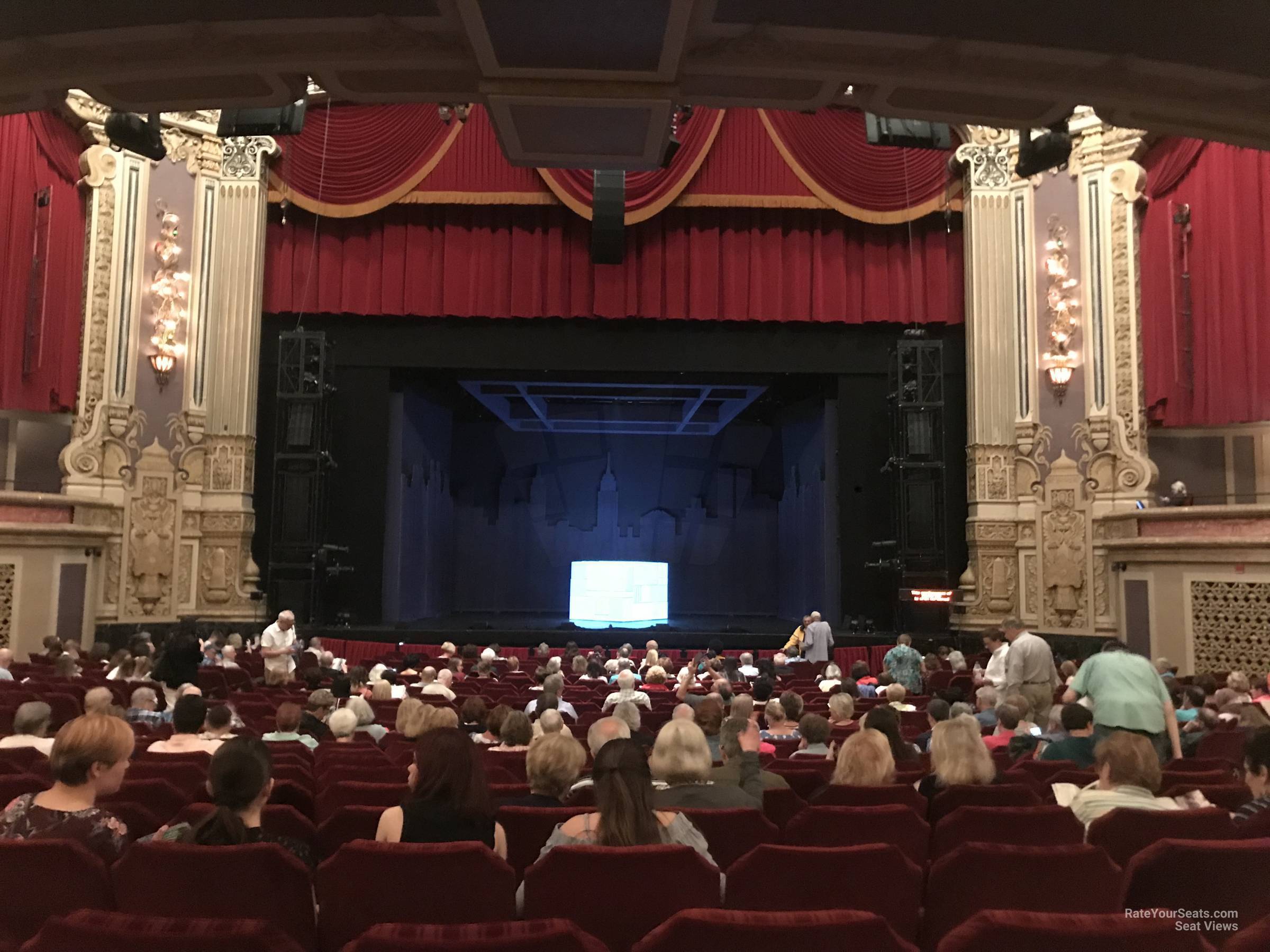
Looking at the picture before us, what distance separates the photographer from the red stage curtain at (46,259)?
1528 centimetres

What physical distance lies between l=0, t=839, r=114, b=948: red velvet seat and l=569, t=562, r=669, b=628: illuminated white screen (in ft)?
65.3

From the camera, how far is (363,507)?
18.2m

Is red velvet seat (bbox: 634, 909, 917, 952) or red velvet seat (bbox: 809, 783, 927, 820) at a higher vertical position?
red velvet seat (bbox: 634, 909, 917, 952)

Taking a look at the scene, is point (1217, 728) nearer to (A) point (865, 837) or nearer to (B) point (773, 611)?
(A) point (865, 837)

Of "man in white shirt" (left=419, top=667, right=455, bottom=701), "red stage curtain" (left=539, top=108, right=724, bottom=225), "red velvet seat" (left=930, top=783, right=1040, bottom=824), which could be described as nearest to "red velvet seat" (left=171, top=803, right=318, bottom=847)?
"red velvet seat" (left=930, top=783, right=1040, bottom=824)

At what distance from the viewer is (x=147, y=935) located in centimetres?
209

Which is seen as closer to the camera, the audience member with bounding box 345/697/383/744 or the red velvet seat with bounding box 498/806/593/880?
the red velvet seat with bounding box 498/806/593/880

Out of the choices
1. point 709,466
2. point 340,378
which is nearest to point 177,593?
point 340,378

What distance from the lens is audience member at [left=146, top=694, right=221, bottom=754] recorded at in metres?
5.35

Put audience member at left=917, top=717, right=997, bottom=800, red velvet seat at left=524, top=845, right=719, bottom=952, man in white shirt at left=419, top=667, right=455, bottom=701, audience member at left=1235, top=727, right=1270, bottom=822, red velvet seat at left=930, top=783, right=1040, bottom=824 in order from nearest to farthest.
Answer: red velvet seat at left=524, top=845, right=719, bottom=952, audience member at left=1235, top=727, right=1270, bottom=822, red velvet seat at left=930, top=783, right=1040, bottom=824, audience member at left=917, top=717, right=997, bottom=800, man in white shirt at left=419, top=667, right=455, bottom=701

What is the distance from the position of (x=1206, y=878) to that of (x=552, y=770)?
2266 millimetres

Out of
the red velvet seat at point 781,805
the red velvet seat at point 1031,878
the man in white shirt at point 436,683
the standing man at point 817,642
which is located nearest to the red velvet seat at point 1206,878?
the red velvet seat at point 1031,878

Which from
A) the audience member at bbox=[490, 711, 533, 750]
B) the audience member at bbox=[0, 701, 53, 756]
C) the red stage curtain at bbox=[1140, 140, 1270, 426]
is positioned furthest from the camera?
the red stage curtain at bbox=[1140, 140, 1270, 426]

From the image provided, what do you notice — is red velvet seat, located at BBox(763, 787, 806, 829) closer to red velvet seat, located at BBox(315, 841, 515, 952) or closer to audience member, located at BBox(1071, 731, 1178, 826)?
audience member, located at BBox(1071, 731, 1178, 826)
